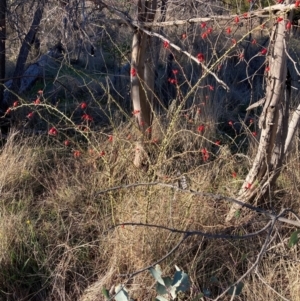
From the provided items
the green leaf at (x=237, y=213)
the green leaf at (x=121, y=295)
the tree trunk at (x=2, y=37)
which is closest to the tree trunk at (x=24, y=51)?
the tree trunk at (x=2, y=37)

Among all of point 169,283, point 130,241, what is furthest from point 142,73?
point 169,283

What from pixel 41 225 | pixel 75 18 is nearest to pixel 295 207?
pixel 41 225

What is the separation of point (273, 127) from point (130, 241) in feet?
3.49

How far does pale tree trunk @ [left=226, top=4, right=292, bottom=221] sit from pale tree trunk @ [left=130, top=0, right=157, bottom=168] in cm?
81

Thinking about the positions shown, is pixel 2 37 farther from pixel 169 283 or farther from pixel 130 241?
pixel 169 283

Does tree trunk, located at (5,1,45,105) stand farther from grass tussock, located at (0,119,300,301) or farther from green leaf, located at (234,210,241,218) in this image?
green leaf, located at (234,210,241,218)

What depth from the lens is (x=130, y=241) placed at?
3271mm

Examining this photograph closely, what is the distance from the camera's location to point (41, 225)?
3.66 meters

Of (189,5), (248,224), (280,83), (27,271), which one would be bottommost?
(27,271)

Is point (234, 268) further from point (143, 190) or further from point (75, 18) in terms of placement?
point (75, 18)

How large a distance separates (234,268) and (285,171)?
1.07 meters

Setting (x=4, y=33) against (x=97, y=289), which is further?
(x=4, y=33)

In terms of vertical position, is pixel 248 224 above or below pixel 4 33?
below

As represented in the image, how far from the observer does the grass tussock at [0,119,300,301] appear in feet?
10.4
